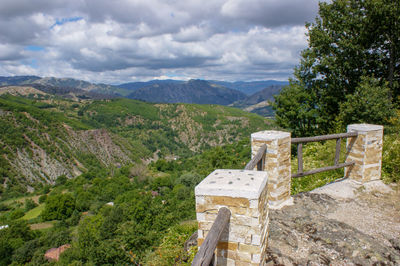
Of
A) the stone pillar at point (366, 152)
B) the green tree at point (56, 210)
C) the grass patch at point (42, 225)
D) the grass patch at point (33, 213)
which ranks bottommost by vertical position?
the grass patch at point (33, 213)

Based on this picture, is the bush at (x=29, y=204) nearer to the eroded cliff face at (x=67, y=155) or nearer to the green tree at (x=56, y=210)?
the green tree at (x=56, y=210)

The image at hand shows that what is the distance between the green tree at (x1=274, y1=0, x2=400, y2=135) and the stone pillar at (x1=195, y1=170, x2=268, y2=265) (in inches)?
543

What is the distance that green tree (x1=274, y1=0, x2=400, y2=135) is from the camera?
40.9ft

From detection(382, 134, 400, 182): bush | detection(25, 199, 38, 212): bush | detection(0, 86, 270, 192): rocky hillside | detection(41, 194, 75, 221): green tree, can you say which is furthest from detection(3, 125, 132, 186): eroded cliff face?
detection(382, 134, 400, 182): bush

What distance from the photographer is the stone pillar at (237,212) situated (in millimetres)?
2170

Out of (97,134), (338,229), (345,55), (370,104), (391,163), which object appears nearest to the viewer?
(338,229)

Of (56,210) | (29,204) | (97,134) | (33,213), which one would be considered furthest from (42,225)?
(97,134)

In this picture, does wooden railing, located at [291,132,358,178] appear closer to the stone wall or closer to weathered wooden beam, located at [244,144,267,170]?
weathered wooden beam, located at [244,144,267,170]

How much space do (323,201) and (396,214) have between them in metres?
1.16

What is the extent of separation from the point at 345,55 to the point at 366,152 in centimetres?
1095

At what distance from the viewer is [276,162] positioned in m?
4.34

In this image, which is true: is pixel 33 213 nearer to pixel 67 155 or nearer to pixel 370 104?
pixel 67 155

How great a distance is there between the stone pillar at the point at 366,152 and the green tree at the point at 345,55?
358 inches

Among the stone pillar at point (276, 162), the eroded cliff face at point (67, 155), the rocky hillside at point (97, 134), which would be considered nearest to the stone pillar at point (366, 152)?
the stone pillar at point (276, 162)
